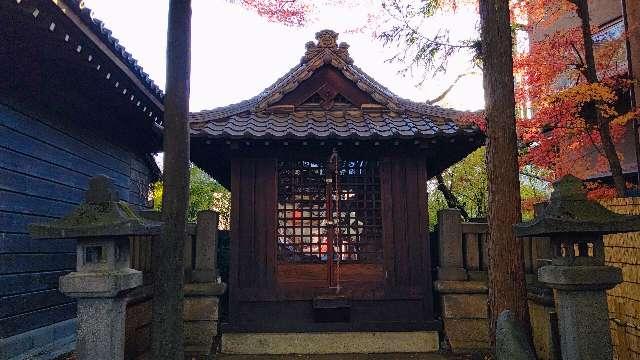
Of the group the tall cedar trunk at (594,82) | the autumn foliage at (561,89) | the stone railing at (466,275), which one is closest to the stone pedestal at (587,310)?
the stone railing at (466,275)

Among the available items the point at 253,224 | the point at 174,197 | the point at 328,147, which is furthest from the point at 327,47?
the point at 174,197

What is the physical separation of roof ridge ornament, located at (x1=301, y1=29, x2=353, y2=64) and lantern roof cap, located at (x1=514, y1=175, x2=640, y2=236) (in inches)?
240

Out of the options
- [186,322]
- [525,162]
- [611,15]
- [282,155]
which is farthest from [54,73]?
[611,15]

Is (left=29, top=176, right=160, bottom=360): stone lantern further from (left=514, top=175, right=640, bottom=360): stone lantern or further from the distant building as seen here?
the distant building

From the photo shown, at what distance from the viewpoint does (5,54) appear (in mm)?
6270

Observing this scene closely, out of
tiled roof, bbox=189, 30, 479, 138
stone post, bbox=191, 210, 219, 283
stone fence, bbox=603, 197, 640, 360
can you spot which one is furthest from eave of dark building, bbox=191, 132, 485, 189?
stone fence, bbox=603, 197, 640, 360

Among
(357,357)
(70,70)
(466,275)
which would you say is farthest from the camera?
(466,275)

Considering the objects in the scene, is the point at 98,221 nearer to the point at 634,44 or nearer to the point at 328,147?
the point at 328,147

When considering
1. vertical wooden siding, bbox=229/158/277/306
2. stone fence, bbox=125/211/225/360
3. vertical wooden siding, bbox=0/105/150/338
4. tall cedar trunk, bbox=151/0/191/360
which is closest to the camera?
tall cedar trunk, bbox=151/0/191/360

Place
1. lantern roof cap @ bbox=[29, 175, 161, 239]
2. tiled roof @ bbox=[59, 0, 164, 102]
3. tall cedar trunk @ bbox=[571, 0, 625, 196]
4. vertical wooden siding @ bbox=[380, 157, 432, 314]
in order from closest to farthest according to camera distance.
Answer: lantern roof cap @ bbox=[29, 175, 161, 239]
tiled roof @ bbox=[59, 0, 164, 102]
vertical wooden siding @ bbox=[380, 157, 432, 314]
tall cedar trunk @ bbox=[571, 0, 625, 196]

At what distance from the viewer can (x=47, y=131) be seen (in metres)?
7.75

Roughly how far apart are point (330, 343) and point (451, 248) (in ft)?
9.92

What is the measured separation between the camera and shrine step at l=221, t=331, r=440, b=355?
8.75 m

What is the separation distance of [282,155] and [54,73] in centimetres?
427
